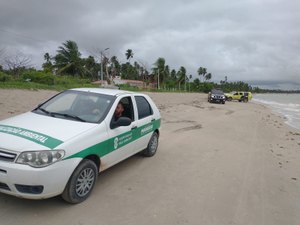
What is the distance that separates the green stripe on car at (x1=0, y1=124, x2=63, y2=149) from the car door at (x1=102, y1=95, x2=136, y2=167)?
102 centimetres

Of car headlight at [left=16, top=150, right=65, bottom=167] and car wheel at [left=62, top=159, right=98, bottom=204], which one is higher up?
car headlight at [left=16, top=150, right=65, bottom=167]

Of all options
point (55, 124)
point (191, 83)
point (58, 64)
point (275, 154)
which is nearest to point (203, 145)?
point (275, 154)

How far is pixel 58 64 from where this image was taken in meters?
54.6

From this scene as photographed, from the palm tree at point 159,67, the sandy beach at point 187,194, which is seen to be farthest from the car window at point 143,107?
the palm tree at point 159,67

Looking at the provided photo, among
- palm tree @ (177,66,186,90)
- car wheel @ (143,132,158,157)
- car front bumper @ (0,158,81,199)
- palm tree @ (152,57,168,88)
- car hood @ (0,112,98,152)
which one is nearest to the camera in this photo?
car front bumper @ (0,158,81,199)

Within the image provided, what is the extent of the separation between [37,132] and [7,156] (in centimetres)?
52

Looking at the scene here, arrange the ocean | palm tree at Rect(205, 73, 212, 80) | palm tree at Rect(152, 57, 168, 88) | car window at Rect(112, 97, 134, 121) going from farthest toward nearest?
palm tree at Rect(205, 73, 212, 80), palm tree at Rect(152, 57, 168, 88), the ocean, car window at Rect(112, 97, 134, 121)

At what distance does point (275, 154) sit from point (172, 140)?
9.94 feet

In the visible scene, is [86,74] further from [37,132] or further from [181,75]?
[37,132]

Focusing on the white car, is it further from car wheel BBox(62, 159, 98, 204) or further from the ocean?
the ocean

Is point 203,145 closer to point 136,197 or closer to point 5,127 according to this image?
point 136,197

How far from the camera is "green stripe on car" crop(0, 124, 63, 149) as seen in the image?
11.1ft

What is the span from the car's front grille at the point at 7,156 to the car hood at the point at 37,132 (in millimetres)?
63

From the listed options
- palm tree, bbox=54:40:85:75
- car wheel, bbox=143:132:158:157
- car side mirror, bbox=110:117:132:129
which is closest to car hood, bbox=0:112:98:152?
car side mirror, bbox=110:117:132:129
